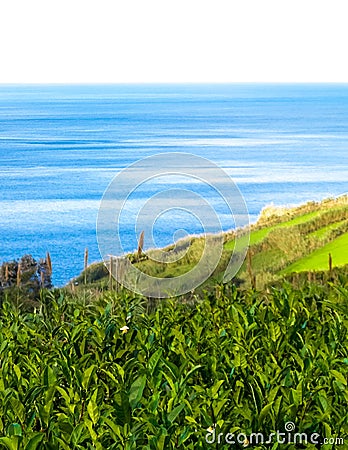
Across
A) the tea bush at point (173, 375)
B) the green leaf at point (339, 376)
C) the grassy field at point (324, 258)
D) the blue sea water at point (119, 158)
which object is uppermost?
the green leaf at point (339, 376)

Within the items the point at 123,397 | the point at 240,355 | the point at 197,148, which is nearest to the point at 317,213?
the point at 240,355

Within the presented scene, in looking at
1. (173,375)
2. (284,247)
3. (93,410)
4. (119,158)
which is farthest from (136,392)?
(119,158)

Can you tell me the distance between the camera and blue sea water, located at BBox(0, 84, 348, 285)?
30422 mm

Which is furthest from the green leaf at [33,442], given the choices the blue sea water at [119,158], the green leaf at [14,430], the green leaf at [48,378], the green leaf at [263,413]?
the blue sea water at [119,158]

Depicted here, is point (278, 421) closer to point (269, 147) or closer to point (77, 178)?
point (77, 178)

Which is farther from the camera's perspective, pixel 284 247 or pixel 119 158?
pixel 119 158

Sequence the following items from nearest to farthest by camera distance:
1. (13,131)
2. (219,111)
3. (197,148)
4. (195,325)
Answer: (195,325) → (197,148) → (13,131) → (219,111)

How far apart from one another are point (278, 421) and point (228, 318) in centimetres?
129

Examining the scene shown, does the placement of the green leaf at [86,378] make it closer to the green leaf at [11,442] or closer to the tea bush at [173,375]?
the tea bush at [173,375]

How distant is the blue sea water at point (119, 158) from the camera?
30.4m

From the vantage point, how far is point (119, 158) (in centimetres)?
5497

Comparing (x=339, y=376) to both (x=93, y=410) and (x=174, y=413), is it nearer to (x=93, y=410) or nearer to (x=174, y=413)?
(x=174, y=413)

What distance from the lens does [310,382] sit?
2.64 metres

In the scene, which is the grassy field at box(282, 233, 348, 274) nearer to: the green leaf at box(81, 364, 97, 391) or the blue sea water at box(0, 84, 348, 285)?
the blue sea water at box(0, 84, 348, 285)
